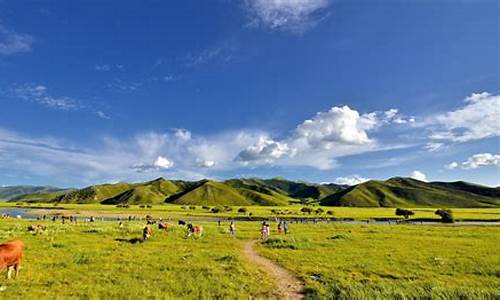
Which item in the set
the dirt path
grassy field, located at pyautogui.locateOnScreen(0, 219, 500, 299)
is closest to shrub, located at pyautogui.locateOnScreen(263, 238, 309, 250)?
grassy field, located at pyautogui.locateOnScreen(0, 219, 500, 299)

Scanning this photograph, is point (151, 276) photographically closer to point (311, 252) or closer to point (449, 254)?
point (311, 252)

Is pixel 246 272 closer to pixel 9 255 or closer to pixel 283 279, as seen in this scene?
pixel 283 279

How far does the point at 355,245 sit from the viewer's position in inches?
1654

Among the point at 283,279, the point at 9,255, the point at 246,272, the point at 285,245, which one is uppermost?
the point at 9,255

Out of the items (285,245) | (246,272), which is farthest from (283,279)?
(285,245)


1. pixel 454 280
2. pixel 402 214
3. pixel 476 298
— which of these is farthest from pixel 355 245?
pixel 402 214

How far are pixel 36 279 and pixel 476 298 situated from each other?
2279 centimetres

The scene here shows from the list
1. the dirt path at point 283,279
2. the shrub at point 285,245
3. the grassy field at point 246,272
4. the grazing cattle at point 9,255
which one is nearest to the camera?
the grassy field at point 246,272

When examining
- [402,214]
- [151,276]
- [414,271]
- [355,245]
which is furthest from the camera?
[402,214]

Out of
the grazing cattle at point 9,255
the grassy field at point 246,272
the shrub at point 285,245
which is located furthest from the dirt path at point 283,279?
the grazing cattle at point 9,255

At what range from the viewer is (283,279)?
22828 mm

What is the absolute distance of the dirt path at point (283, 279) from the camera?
19281 millimetres

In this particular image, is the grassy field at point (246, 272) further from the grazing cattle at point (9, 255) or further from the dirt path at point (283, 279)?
the grazing cattle at point (9, 255)

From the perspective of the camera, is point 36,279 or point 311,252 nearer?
point 36,279
